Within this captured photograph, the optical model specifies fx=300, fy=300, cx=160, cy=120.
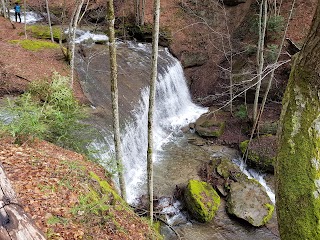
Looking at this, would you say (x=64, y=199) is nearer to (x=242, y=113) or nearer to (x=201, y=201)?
(x=201, y=201)

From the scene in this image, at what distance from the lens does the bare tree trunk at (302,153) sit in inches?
101

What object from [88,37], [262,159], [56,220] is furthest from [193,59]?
[56,220]

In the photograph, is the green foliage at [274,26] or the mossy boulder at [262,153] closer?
the mossy boulder at [262,153]

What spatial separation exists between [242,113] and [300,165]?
12911mm

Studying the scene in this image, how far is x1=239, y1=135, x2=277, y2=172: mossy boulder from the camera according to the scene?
12362 mm

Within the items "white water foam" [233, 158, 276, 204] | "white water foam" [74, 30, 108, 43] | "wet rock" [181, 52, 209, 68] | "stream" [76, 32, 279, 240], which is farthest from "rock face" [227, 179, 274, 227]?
"white water foam" [74, 30, 108, 43]

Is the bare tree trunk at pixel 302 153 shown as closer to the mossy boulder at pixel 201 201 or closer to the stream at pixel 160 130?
the stream at pixel 160 130

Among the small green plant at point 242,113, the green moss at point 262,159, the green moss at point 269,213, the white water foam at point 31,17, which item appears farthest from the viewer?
the white water foam at point 31,17

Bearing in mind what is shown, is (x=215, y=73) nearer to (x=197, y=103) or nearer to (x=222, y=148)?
(x=197, y=103)

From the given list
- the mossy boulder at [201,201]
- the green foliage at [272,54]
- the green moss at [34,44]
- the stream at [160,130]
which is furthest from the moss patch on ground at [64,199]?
the green foliage at [272,54]

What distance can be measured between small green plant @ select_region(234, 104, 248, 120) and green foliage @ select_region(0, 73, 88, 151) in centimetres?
914

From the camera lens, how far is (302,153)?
8.74 ft

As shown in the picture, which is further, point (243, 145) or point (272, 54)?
point (272, 54)

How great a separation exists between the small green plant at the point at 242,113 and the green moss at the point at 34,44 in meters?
10.2
